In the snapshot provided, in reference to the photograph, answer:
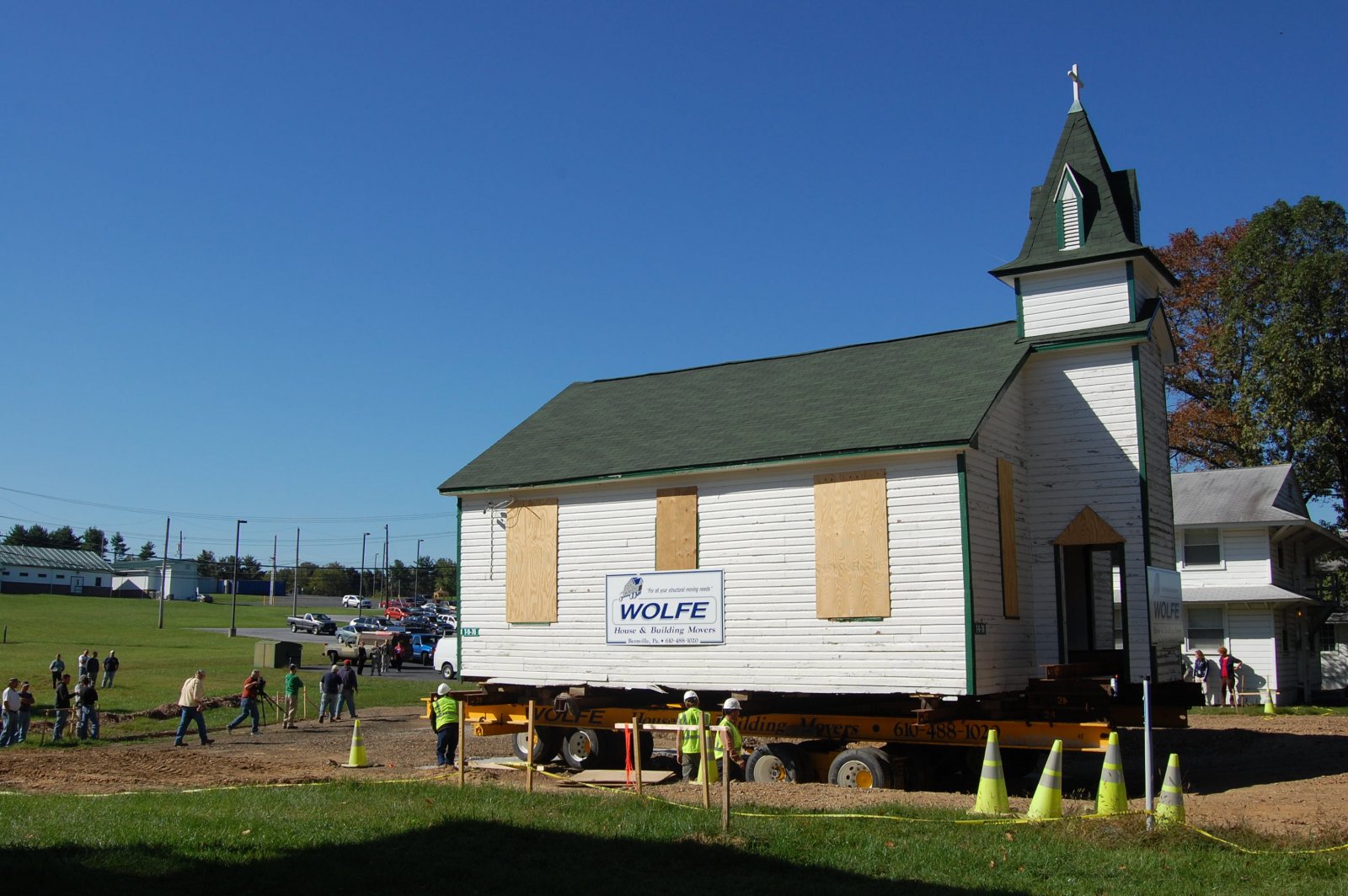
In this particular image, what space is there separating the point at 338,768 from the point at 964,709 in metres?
10.5

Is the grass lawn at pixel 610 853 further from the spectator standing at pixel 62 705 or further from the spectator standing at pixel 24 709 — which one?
the spectator standing at pixel 62 705

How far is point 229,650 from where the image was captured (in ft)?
202

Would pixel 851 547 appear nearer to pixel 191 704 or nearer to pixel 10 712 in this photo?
Answer: pixel 191 704

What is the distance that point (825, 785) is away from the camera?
56.9ft

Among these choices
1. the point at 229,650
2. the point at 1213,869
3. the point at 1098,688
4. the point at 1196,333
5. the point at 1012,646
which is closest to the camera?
the point at 1213,869

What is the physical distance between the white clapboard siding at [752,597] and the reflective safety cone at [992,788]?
10.7 ft

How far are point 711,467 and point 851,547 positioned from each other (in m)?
2.85

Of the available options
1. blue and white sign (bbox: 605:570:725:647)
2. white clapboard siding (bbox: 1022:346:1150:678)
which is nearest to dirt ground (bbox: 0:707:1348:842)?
white clapboard siding (bbox: 1022:346:1150:678)

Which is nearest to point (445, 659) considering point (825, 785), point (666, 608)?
point (666, 608)

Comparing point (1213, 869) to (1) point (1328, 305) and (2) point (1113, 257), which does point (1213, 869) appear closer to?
(2) point (1113, 257)

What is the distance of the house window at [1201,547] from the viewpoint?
38.2m

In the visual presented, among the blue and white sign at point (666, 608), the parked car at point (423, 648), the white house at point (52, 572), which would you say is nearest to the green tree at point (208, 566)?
the white house at point (52, 572)

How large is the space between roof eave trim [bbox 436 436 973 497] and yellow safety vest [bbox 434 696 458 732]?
4190 millimetres

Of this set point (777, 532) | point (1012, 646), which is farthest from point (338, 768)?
point (1012, 646)
